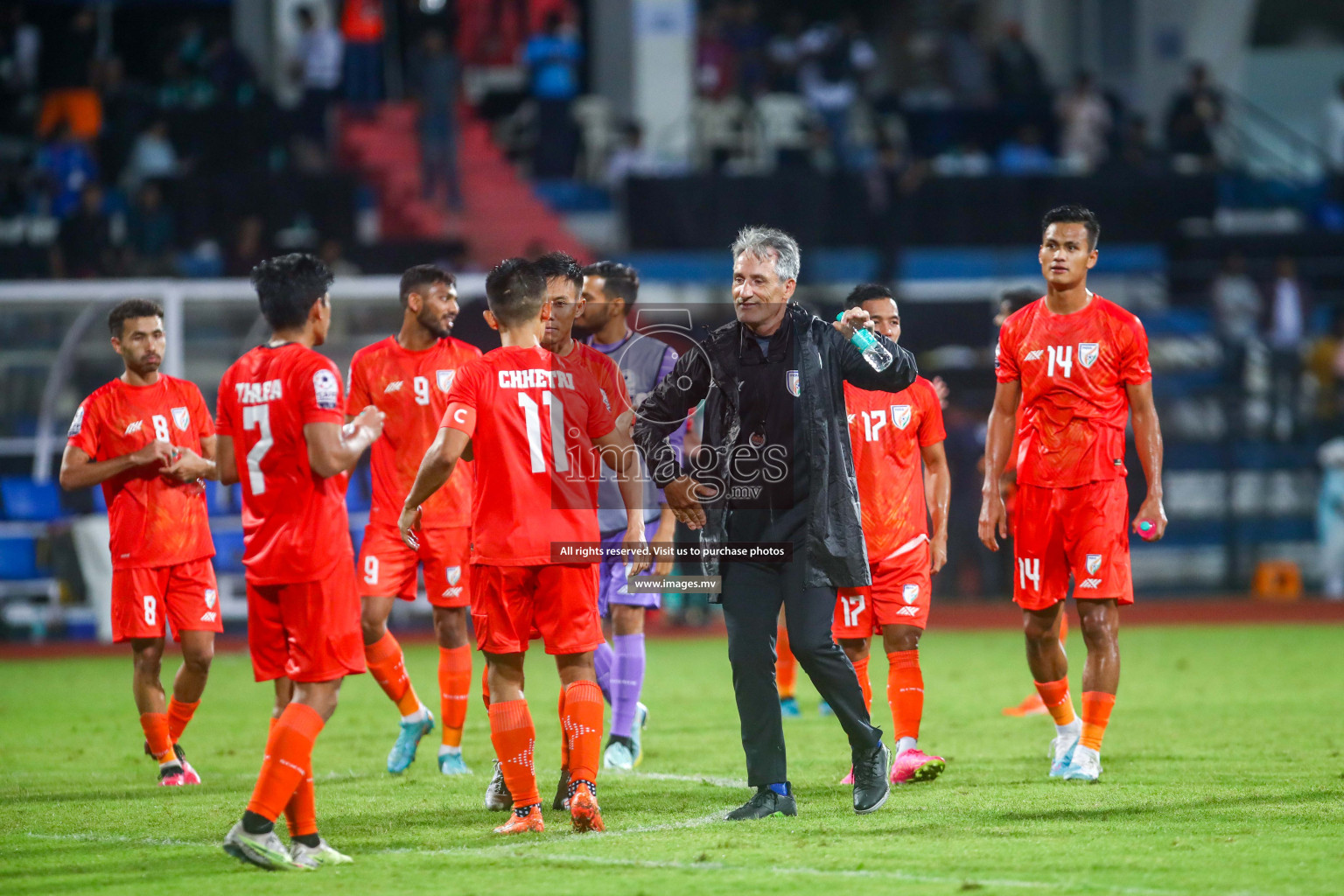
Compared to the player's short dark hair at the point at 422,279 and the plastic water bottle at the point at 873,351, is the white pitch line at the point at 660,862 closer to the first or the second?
the plastic water bottle at the point at 873,351

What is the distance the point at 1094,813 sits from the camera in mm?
6668

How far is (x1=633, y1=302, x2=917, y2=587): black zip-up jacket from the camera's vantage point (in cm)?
666

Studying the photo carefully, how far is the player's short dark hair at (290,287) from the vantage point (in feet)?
20.1

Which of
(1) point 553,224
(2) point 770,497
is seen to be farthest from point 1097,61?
(2) point 770,497

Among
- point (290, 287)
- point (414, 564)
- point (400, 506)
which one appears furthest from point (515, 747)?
point (400, 506)

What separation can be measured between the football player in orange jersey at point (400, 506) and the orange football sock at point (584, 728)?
198 cm

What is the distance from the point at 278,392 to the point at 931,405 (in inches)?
144

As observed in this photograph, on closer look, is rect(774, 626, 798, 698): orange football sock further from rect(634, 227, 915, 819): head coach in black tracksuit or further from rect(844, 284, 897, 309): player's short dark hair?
rect(634, 227, 915, 819): head coach in black tracksuit

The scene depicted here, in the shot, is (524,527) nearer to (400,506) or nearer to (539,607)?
(539,607)

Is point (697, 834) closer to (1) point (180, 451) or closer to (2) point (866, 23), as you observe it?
(1) point (180, 451)

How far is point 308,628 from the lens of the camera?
6.04m

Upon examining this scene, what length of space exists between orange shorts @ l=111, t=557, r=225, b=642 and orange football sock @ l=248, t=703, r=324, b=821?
2470 mm

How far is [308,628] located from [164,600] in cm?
255

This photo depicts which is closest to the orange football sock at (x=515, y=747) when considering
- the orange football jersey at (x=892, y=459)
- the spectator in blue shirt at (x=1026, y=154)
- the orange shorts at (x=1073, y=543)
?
the orange football jersey at (x=892, y=459)
